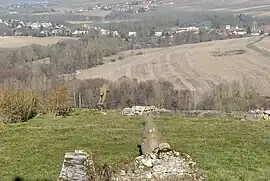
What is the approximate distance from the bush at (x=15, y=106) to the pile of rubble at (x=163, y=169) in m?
17.5

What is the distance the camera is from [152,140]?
45.5 feet

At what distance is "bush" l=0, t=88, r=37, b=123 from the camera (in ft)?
81.7

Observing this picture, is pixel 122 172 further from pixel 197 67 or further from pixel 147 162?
pixel 197 67

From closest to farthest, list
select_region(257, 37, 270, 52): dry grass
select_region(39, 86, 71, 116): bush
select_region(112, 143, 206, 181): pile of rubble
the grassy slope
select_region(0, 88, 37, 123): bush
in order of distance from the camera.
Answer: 1. select_region(112, 143, 206, 181): pile of rubble
2. the grassy slope
3. select_region(0, 88, 37, 123): bush
4. select_region(39, 86, 71, 116): bush
5. select_region(257, 37, 270, 52): dry grass

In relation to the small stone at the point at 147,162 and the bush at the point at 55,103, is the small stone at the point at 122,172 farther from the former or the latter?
the bush at the point at 55,103

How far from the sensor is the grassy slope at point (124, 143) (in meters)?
16.4

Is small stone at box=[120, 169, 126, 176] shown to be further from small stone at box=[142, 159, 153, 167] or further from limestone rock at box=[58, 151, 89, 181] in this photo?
limestone rock at box=[58, 151, 89, 181]

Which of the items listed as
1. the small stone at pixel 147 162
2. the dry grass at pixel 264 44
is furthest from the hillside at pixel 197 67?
the small stone at pixel 147 162

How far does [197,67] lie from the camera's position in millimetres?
92562

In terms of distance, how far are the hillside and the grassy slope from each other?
5079 centimetres

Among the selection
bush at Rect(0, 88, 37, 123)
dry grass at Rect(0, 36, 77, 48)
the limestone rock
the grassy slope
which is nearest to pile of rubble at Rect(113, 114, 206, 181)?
the limestone rock

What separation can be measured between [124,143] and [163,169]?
10.7 metres

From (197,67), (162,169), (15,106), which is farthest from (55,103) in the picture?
(197,67)

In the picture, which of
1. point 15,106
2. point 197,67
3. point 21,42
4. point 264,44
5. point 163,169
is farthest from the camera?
point 21,42
